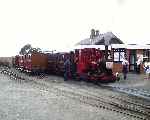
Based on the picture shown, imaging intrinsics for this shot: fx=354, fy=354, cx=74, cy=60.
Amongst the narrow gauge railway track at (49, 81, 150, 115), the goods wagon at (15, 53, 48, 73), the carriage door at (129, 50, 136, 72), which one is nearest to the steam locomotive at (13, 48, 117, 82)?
the goods wagon at (15, 53, 48, 73)

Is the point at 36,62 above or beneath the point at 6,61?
above

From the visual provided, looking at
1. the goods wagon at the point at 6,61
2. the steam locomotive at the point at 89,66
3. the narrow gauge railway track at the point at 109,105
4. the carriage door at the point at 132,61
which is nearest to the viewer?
the narrow gauge railway track at the point at 109,105

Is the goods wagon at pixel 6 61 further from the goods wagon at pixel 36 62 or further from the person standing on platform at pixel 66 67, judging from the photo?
the person standing on platform at pixel 66 67

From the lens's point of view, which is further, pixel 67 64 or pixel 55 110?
pixel 67 64

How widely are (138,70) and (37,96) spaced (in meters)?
19.1

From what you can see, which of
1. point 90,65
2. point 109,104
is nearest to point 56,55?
point 90,65

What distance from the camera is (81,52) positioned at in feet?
91.4

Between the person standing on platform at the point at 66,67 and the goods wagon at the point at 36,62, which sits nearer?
the person standing on platform at the point at 66,67

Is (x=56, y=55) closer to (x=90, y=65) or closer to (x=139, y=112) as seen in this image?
(x=90, y=65)

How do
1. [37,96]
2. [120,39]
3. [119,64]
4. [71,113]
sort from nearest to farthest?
[71,113], [37,96], [119,64], [120,39]

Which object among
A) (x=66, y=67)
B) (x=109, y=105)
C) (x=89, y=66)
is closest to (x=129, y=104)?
(x=109, y=105)

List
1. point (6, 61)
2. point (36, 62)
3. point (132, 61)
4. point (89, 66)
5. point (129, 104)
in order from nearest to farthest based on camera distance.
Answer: point (129, 104), point (89, 66), point (36, 62), point (132, 61), point (6, 61)

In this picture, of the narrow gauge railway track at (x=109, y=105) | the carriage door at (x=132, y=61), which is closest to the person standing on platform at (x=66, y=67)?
the narrow gauge railway track at (x=109, y=105)

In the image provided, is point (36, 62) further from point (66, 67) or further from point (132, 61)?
point (132, 61)
